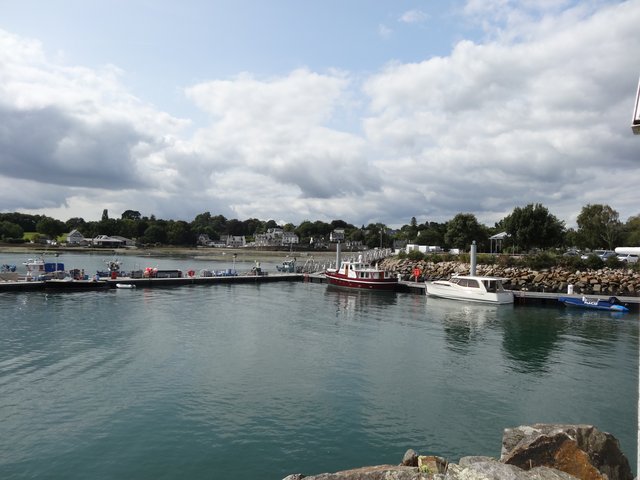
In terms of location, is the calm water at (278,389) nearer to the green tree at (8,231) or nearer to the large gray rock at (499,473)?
the large gray rock at (499,473)

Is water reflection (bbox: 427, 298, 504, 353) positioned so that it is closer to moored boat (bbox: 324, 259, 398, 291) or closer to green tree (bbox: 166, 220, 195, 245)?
moored boat (bbox: 324, 259, 398, 291)

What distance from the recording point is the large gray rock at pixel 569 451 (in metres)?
7.50

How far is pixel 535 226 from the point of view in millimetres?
68500

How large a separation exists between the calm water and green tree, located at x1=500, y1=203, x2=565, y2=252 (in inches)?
1426

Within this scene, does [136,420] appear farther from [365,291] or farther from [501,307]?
[365,291]

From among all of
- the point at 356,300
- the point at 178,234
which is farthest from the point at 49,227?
the point at 356,300

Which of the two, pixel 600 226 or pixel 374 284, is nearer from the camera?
pixel 374 284

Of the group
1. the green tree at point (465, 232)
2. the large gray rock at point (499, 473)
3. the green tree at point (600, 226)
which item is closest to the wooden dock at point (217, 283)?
the green tree at point (465, 232)

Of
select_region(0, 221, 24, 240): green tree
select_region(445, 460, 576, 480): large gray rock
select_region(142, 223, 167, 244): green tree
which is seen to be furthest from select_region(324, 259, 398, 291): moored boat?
select_region(0, 221, 24, 240): green tree

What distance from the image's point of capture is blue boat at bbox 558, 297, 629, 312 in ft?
130

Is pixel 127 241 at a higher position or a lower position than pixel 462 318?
higher

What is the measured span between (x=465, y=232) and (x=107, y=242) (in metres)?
153

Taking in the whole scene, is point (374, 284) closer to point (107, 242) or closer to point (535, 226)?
point (535, 226)

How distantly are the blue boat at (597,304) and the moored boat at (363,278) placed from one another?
19155 mm
